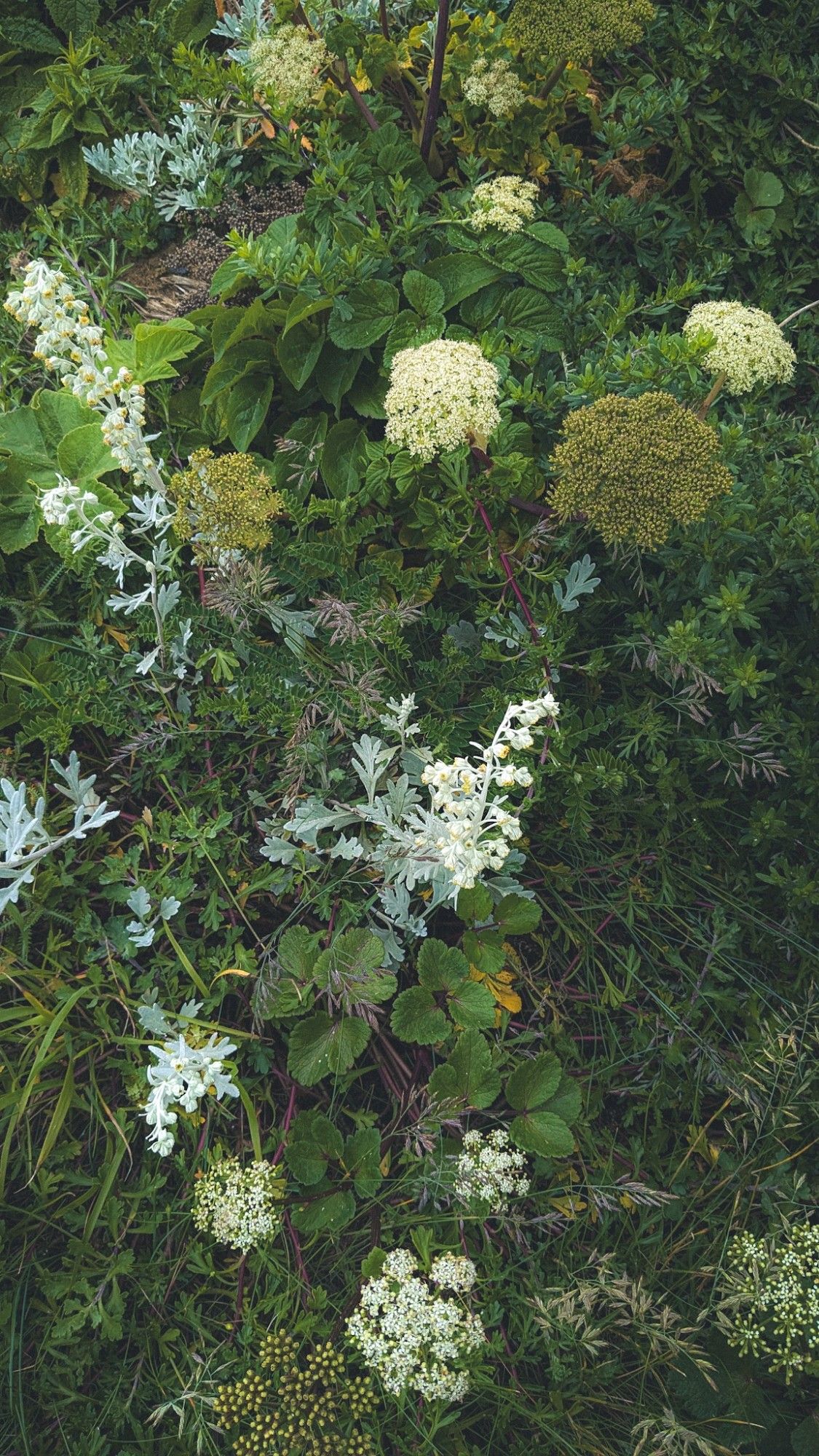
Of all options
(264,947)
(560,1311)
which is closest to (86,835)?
(264,947)

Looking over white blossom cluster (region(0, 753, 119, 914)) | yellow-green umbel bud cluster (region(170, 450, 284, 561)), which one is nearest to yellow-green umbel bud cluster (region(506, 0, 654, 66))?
yellow-green umbel bud cluster (region(170, 450, 284, 561))

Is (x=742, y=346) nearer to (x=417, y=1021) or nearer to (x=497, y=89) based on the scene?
(x=497, y=89)

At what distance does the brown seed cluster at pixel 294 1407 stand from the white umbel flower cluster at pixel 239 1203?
0.25 meters

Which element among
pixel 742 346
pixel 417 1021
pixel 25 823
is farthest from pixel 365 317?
pixel 417 1021

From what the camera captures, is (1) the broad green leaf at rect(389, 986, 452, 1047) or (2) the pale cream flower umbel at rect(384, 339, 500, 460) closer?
(2) the pale cream flower umbel at rect(384, 339, 500, 460)

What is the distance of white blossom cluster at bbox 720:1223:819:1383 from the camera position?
88.7 inches

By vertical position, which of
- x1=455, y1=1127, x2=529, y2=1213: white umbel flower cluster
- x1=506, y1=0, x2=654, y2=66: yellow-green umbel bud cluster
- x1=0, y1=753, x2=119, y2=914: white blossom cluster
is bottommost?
x1=455, y1=1127, x2=529, y2=1213: white umbel flower cluster

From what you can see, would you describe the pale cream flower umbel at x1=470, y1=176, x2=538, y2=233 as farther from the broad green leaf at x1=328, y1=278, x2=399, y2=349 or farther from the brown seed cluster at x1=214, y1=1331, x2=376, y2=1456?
the brown seed cluster at x1=214, y1=1331, x2=376, y2=1456

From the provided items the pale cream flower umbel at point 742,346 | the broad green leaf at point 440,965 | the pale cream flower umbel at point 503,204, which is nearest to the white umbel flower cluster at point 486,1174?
the broad green leaf at point 440,965

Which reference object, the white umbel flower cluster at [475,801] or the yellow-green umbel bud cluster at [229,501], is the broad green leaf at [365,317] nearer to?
the yellow-green umbel bud cluster at [229,501]

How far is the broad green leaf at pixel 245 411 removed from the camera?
3.29 metres

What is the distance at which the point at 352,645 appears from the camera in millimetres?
2922

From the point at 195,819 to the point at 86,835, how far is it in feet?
1.45

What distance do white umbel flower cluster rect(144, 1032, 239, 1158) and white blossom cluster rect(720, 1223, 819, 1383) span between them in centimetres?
132
